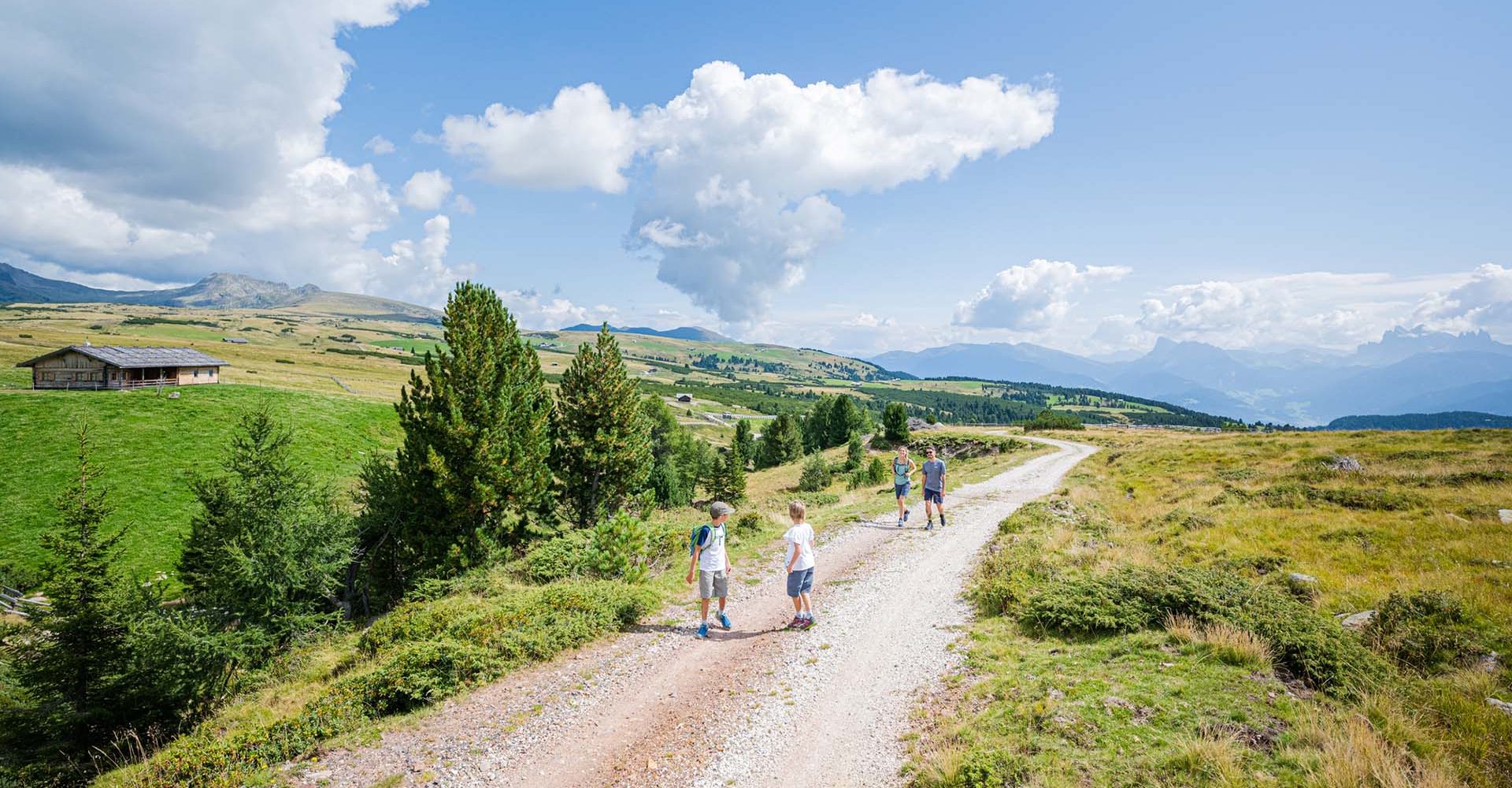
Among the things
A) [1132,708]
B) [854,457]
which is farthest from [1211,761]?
[854,457]

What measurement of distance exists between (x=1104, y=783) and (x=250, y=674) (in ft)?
73.2

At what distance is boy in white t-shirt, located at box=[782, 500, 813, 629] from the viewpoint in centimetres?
1168

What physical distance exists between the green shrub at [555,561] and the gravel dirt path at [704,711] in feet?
14.6

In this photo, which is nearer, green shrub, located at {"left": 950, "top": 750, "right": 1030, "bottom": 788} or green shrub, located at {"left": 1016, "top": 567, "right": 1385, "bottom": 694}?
green shrub, located at {"left": 950, "top": 750, "right": 1030, "bottom": 788}

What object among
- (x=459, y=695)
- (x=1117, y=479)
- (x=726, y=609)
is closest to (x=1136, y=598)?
(x=726, y=609)

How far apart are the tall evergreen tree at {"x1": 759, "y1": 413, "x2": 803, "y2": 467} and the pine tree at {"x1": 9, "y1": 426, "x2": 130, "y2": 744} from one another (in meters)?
83.8

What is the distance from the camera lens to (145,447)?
1631 inches

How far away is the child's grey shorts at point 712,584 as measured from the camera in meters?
11.9

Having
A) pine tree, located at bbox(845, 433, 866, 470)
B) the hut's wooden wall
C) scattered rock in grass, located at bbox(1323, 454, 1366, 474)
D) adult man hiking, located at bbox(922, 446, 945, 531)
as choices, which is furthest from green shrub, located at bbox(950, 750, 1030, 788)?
the hut's wooden wall

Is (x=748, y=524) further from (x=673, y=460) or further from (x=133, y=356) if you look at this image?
(x=133, y=356)

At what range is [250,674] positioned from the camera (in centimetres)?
1630

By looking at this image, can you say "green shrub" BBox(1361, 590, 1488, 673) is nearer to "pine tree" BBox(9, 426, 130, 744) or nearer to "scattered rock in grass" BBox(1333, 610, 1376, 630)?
"scattered rock in grass" BBox(1333, 610, 1376, 630)

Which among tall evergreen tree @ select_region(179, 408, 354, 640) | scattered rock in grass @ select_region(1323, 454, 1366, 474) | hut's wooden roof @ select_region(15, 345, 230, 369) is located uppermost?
hut's wooden roof @ select_region(15, 345, 230, 369)

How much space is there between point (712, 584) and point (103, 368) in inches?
2864
